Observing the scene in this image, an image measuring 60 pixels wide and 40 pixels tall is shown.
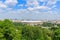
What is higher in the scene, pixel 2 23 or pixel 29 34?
pixel 2 23

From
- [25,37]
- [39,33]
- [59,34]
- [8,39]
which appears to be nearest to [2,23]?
[8,39]

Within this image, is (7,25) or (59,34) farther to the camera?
(59,34)

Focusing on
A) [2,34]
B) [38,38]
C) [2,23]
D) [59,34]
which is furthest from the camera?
[59,34]

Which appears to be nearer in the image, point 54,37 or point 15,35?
point 15,35

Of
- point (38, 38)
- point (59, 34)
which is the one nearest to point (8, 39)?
point (38, 38)

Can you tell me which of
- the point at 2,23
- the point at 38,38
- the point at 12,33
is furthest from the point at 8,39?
the point at 38,38

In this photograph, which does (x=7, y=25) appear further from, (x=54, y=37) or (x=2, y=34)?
(x=54, y=37)

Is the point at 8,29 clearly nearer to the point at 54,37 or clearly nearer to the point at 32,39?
the point at 32,39

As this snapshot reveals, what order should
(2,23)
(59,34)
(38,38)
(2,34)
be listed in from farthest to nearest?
(59,34), (38,38), (2,23), (2,34)

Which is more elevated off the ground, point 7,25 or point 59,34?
point 7,25

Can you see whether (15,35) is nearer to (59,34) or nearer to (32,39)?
(32,39)
